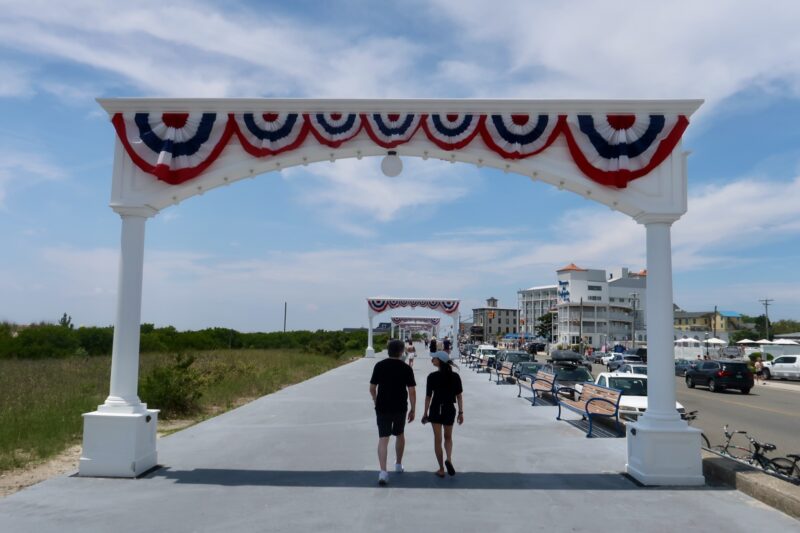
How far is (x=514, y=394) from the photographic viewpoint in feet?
58.2

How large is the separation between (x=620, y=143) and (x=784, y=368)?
35.0 metres

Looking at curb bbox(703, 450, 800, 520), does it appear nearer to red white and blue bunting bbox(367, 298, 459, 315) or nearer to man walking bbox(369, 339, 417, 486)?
man walking bbox(369, 339, 417, 486)

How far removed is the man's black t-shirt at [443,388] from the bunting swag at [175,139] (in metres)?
4.15

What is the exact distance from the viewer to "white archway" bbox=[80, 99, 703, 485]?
7.55 metres

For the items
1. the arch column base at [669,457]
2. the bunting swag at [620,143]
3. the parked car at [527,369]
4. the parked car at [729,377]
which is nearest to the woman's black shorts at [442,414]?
the arch column base at [669,457]

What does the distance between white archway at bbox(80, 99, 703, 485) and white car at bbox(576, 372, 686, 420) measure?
5.55 metres

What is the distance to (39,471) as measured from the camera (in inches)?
307

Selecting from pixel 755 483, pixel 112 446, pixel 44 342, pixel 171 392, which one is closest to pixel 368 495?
pixel 112 446

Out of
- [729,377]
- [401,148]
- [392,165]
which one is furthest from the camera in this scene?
[729,377]

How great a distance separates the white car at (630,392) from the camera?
1259cm

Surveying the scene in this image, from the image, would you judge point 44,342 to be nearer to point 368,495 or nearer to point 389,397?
point 389,397

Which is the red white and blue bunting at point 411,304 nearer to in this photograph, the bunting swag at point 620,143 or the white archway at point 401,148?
the white archway at point 401,148

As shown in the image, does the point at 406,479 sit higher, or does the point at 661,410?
the point at 661,410

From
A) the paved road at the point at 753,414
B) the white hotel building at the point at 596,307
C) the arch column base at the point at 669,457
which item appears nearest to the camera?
the arch column base at the point at 669,457
